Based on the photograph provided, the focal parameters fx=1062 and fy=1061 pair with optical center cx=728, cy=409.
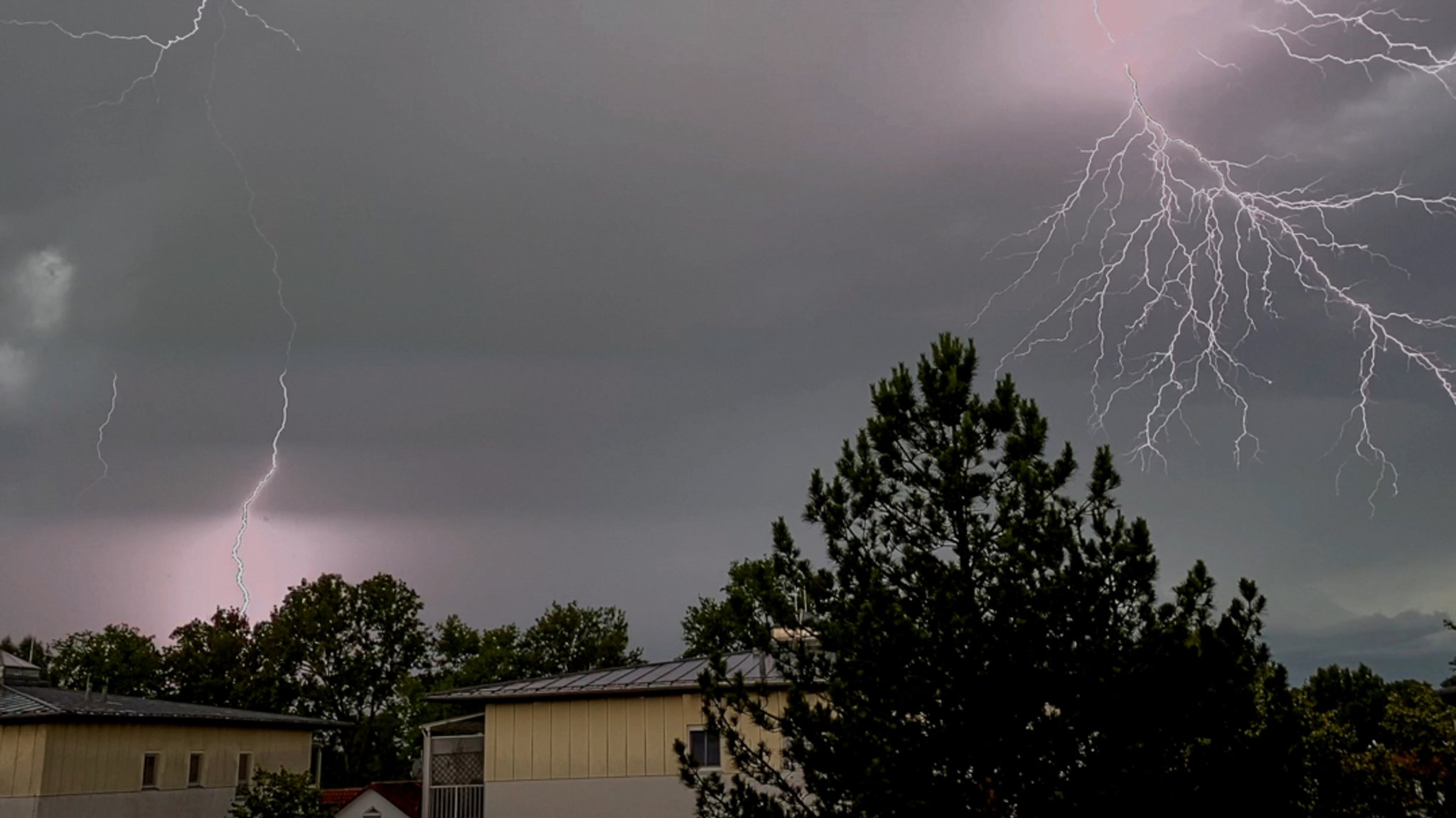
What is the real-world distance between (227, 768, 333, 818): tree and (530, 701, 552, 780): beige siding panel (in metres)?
5.00

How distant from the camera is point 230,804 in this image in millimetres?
23672

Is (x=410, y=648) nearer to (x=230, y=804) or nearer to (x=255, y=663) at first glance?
(x=255, y=663)

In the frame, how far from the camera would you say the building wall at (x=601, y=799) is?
19516mm

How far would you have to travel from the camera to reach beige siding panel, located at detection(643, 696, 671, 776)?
19.7m

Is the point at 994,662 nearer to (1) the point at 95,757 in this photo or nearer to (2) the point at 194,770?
(1) the point at 95,757

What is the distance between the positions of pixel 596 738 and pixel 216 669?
37.0 m

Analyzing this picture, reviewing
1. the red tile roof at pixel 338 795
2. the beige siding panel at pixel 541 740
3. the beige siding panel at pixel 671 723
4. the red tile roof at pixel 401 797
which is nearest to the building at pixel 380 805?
the red tile roof at pixel 401 797

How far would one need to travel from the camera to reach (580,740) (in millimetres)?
20219

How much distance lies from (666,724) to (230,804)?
435 inches

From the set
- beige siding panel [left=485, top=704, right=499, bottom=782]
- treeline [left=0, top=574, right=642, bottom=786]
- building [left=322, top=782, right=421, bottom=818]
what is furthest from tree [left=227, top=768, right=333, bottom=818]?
treeline [left=0, top=574, right=642, bottom=786]

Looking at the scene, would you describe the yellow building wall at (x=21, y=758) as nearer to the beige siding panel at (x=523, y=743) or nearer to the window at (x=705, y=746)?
the beige siding panel at (x=523, y=743)

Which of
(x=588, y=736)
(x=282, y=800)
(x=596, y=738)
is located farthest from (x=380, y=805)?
(x=596, y=738)

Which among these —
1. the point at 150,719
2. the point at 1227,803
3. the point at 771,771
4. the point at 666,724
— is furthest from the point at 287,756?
the point at 1227,803

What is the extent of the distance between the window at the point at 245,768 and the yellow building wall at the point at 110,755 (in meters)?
0.11
